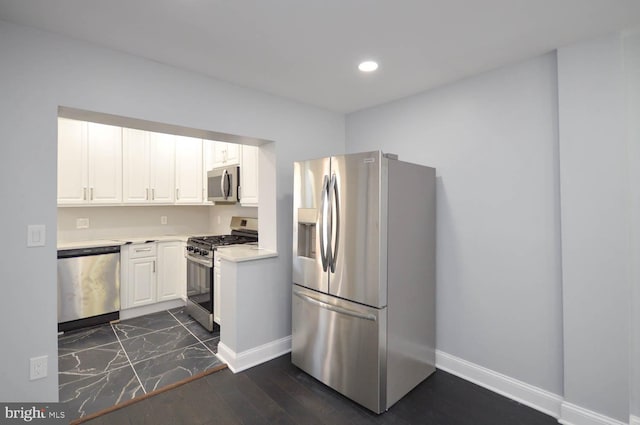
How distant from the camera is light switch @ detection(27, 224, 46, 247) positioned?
1.80 meters

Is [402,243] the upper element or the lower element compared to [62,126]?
lower

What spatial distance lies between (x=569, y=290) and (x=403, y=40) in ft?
6.34

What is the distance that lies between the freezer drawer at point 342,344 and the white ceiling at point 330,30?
1.79m

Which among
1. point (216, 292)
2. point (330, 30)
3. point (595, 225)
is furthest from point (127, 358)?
point (595, 225)

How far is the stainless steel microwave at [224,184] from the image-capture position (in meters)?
3.61

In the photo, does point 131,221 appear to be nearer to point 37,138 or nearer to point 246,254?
point 246,254

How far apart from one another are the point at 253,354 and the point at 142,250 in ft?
7.00

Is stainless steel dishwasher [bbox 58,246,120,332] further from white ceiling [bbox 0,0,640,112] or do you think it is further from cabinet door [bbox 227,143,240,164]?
white ceiling [bbox 0,0,640,112]

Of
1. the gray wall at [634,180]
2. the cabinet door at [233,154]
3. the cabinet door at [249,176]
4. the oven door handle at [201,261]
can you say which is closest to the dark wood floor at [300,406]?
the gray wall at [634,180]

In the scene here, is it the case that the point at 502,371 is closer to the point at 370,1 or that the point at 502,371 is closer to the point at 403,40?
the point at 403,40

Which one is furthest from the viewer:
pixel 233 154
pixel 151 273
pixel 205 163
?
pixel 205 163

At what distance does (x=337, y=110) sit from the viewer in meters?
3.39

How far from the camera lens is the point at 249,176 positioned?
3.48 m

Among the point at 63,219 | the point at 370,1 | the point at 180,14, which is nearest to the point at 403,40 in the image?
the point at 370,1
